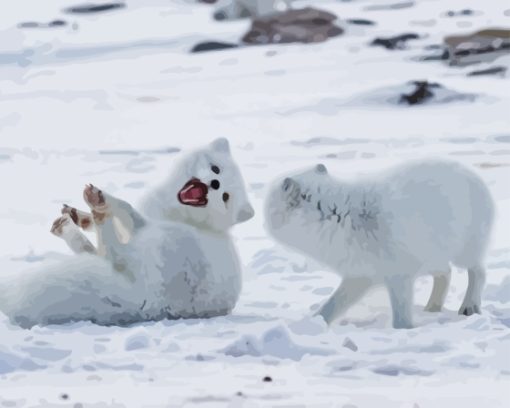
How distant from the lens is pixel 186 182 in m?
4.60

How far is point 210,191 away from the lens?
179 inches

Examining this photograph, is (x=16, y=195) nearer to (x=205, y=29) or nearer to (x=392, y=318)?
(x=392, y=318)

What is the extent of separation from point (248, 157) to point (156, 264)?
478 cm

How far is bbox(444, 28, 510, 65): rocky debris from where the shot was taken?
489 inches

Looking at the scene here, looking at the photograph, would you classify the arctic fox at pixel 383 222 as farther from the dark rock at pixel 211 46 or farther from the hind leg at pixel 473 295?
the dark rock at pixel 211 46

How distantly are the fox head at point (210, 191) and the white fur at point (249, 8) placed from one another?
35.0ft

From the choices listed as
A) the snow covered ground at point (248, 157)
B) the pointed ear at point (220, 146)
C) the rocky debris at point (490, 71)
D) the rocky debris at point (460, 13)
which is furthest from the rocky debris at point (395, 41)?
the pointed ear at point (220, 146)

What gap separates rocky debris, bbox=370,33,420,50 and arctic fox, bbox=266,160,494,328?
897 cm

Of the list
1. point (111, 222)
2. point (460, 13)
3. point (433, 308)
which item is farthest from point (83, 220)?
point (460, 13)

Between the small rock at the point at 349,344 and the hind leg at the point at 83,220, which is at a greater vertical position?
the hind leg at the point at 83,220

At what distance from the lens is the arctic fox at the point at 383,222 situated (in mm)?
4312

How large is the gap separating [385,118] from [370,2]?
235 inches

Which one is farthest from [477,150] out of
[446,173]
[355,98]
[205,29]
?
[205,29]

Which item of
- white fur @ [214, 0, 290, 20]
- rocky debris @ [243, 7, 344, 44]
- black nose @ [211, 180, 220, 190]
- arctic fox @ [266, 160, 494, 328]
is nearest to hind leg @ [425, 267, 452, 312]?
arctic fox @ [266, 160, 494, 328]
